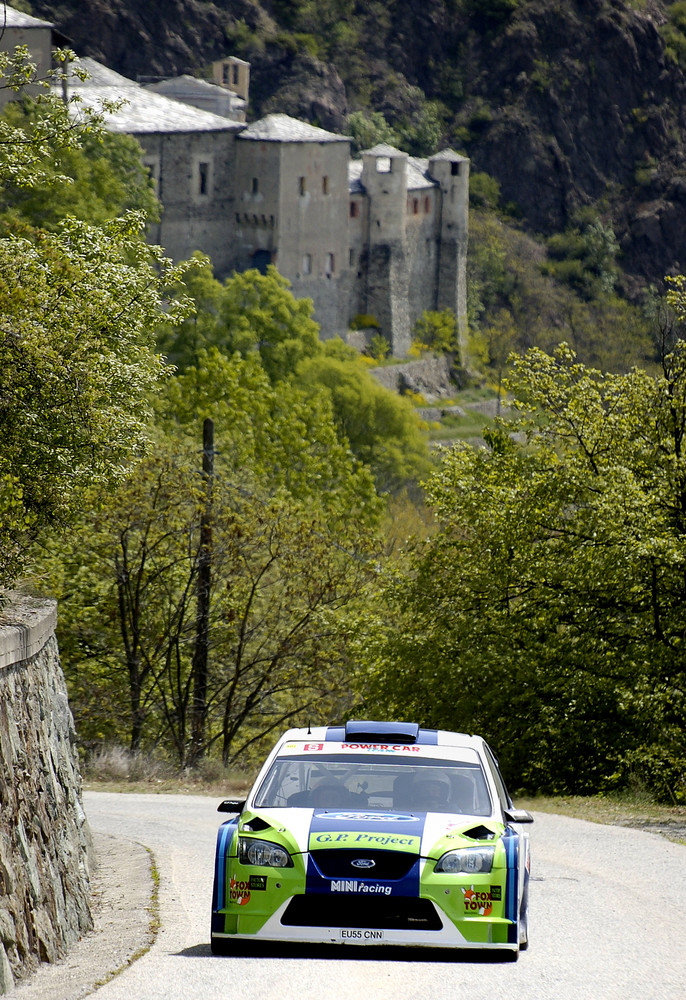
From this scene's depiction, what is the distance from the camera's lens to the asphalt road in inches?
356

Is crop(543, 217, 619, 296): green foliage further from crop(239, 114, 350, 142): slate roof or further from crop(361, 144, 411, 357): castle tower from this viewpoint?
crop(239, 114, 350, 142): slate roof

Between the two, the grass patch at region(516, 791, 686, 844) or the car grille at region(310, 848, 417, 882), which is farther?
the grass patch at region(516, 791, 686, 844)

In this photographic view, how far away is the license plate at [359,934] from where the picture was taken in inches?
358

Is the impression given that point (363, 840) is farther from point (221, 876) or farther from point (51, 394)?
point (51, 394)

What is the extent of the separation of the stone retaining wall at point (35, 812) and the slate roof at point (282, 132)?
82937 mm

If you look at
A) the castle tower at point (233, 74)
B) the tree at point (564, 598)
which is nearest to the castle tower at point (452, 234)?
the castle tower at point (233, 74)

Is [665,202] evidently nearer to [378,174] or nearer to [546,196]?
[546,196]

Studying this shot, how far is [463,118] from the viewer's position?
16550cm

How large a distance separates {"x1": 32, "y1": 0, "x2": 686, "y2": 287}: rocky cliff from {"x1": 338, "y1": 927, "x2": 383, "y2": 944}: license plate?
13645 cm

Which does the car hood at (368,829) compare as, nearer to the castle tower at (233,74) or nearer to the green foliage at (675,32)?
the castle tower at (233,74)

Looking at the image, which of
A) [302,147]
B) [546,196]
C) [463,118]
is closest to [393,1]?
[463,118]

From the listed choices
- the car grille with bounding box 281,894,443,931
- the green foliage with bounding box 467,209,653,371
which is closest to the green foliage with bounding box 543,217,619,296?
the green foliage with bounding box 467,209,653,371

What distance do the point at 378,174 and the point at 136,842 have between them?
3719 inches

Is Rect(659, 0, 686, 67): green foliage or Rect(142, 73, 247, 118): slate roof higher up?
Rect(659, 0, 686, 67): green foliage
